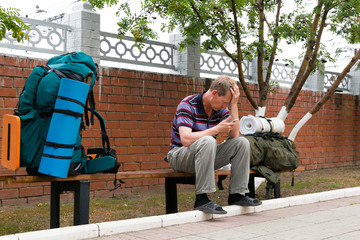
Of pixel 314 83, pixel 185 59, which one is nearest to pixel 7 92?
pixel 185 59

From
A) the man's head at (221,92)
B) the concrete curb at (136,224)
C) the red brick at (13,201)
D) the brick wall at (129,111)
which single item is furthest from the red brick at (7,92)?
the concrete curb at (136,224)

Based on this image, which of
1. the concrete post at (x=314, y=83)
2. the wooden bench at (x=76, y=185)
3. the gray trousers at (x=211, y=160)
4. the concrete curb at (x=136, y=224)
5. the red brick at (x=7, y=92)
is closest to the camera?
the concrete curb at (x=136, y=224)

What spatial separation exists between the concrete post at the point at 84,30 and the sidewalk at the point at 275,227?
3883 mm

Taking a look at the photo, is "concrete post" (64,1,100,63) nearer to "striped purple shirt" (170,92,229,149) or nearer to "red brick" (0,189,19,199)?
"red brick" (0,189,19,199)

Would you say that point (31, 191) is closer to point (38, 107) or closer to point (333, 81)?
point (38, 107)

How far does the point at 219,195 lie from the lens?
320 inches

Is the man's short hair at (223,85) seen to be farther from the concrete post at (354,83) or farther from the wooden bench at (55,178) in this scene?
the concrete post at (354,83)

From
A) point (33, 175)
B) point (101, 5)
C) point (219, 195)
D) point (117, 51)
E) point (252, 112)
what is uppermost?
point (101, 5)

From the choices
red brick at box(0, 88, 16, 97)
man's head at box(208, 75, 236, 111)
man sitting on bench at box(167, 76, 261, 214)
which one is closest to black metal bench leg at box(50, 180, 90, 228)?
man sitting on bench at box(167, 76, 261, 214)

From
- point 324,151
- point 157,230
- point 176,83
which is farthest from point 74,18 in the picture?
point 324,151

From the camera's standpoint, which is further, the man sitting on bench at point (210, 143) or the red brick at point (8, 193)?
the red brick at point (8, 193)

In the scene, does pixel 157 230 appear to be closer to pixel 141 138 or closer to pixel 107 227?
pixel 107 227

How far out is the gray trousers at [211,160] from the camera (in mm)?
4906

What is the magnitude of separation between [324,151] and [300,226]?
27.9 feet
